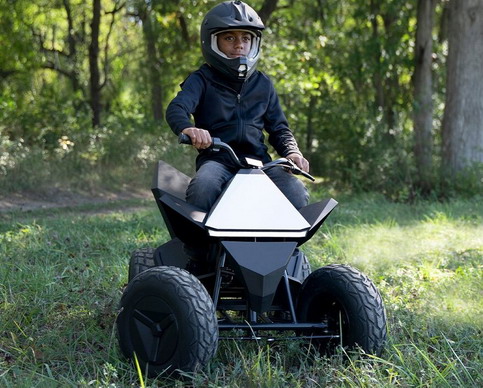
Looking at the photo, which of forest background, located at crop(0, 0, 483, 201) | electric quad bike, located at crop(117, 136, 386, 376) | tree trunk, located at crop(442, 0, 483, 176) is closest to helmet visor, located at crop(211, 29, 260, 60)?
electric quad bike, located at crop(117, 136, 386, 376)

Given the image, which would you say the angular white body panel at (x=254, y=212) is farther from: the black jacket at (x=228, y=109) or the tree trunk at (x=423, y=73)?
the tree trunk at (x=423, y=73)

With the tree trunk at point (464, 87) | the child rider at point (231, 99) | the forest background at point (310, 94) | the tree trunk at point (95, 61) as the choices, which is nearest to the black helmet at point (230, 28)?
the child rider at point (231, 99)

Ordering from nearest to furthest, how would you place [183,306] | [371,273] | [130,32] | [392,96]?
[183,306] < [371,273] < [392,96] < [130,32]

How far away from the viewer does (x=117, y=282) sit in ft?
18.0

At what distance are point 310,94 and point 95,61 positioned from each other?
510 cm

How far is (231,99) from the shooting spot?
4.47m

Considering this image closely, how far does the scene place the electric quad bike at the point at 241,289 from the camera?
3.50 metres

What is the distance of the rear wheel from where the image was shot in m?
3.44

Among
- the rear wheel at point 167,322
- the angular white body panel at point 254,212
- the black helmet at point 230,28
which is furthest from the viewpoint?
the black helmet at point 230,28

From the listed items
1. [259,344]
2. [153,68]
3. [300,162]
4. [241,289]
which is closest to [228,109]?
[300,162]

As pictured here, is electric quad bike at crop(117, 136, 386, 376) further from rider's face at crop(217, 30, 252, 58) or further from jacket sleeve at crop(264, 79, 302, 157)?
rider's face at crop(217, 30, 252, 58)

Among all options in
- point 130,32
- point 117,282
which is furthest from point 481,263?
point 130,32

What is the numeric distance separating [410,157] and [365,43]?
3812 millimetres

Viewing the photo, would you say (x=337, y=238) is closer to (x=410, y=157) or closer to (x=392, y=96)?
(x=410, y=157)
